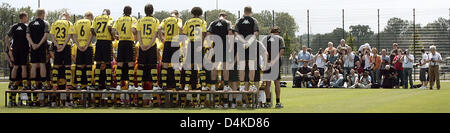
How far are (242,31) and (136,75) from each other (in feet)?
9.02

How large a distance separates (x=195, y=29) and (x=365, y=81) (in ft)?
45.3

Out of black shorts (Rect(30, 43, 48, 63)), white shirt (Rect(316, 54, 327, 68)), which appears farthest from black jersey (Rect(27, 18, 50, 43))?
white shirt (Rect(316, 54, 327, 68))

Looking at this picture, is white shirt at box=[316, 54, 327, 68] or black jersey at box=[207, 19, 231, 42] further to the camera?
white shirt at box=[316, 54, 327, 68]

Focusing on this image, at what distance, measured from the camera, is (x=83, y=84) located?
14.8 metres

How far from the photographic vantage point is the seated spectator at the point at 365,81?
85.0 ft

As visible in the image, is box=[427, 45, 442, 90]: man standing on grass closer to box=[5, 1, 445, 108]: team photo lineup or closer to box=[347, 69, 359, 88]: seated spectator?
box=[347, 69, 359, 88]: seated spectator

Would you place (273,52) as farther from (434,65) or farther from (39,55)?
(434,65)

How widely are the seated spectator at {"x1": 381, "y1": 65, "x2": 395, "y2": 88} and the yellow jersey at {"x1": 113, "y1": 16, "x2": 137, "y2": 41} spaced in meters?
14.0

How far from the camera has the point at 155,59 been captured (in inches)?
562

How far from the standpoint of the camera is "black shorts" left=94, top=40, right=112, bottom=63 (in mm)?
14516
